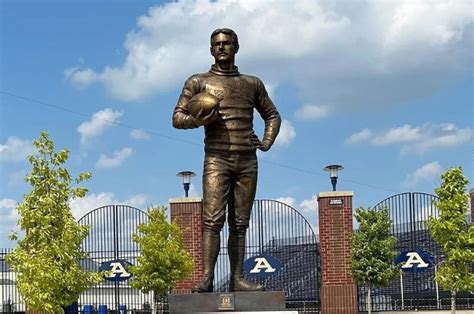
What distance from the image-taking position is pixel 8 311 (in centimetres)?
2498

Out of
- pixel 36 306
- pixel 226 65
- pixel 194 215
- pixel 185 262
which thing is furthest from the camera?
pixel 194 215

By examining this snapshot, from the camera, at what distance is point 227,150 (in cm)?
805

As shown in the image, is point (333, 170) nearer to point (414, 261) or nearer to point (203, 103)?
point (414, 261)

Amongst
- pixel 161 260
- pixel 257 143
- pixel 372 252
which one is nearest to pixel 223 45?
pixel 257 143

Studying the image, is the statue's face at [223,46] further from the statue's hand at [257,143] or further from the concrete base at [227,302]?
the concrete base at [227,302]

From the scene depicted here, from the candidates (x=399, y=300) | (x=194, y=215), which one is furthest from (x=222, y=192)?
(x=399, y=300)

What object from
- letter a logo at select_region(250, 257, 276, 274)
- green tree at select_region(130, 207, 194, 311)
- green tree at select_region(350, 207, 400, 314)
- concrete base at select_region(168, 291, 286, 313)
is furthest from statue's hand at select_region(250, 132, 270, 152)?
Result: letter a logo at select_region(250, 257, 276, 274)

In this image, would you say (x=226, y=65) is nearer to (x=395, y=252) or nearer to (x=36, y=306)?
(x=36, y=306)

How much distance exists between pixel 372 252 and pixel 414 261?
2136 mm

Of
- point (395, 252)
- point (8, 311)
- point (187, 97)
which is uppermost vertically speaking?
point (187, 97)

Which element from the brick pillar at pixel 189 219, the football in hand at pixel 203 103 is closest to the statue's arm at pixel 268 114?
the football in hand at pixel 203 103

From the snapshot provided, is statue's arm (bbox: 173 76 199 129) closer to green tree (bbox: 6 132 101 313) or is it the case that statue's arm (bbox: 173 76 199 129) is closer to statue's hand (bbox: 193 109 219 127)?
statue's hand (bbox: 193 109 219 127)

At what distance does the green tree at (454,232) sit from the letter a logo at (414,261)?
11.1ft

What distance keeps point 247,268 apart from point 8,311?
793 cm
